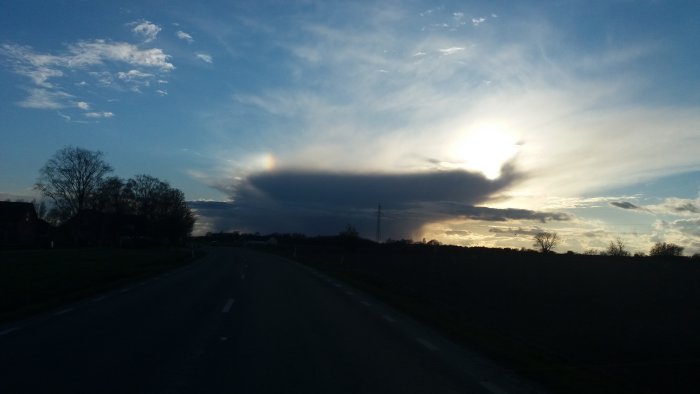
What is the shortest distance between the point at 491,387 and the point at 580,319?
886 cm

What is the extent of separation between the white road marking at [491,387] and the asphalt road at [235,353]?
13 millimetres

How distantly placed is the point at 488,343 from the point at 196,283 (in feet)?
53.9

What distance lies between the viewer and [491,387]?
25.7 ft

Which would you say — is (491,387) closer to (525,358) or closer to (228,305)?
(525,358)

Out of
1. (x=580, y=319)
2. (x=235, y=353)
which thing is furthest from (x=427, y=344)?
(x=580, y=319)

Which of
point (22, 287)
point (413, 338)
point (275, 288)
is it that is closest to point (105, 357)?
point (413, 338)

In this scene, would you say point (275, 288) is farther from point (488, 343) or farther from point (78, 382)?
point (78, 382)

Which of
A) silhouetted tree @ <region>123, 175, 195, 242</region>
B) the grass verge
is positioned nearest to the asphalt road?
the grass verge

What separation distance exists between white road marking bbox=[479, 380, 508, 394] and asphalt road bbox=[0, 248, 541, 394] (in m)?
0.01

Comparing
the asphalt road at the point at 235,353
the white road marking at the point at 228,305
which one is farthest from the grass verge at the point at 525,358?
the white road marking at the point at 228,305

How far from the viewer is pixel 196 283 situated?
82.7ft

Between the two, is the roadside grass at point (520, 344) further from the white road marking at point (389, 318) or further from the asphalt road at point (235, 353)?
the white road marking at point (389, 318)

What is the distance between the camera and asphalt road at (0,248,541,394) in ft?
25.4

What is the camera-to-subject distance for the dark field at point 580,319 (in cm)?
918
